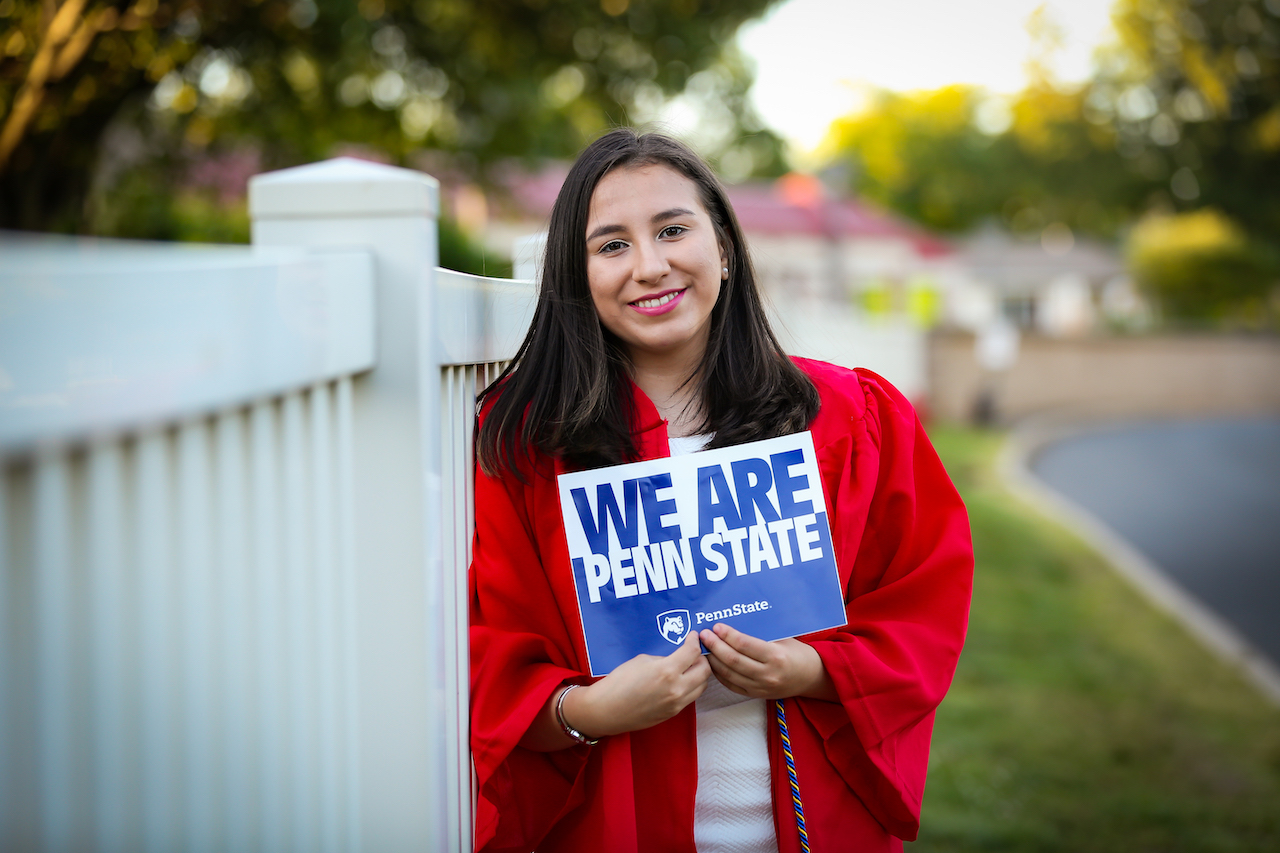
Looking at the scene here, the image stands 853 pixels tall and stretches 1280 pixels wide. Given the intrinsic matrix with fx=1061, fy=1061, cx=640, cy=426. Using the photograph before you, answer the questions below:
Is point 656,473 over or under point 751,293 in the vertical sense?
under

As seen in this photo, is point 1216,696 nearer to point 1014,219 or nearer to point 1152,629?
point 1152,629

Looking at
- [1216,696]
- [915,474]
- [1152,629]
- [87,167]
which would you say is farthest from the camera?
[87,167]

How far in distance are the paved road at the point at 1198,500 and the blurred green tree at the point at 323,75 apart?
5444 millimetres

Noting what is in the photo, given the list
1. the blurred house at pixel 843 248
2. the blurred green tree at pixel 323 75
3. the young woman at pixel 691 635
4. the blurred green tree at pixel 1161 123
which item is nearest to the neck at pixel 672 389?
the young woman at pixel 691 635

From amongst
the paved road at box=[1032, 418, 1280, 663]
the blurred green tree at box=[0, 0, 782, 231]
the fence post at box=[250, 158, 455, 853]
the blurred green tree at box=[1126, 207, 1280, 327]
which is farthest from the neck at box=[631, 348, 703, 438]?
the blurred green tree at box=[1126, 207, 1280, 327]

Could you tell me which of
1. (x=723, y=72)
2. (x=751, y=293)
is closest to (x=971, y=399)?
(x=723, y=72)

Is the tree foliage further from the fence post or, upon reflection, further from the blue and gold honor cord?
the fence post

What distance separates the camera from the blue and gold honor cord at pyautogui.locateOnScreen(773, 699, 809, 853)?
64.2 inches

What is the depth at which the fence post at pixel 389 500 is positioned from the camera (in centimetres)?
127

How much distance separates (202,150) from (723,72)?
456 centimetres

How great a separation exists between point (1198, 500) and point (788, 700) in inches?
465

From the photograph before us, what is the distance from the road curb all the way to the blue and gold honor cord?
4.62m

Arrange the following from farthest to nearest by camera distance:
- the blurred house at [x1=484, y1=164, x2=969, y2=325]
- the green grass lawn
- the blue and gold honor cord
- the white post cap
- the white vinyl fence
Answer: the blurred house at [x1=484, y1=164, x2=969, y2=325] → the green grass lawn → the blue and gold honor cord → the white post cap → the white vinyl fence

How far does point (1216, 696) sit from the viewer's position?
5309 mm
